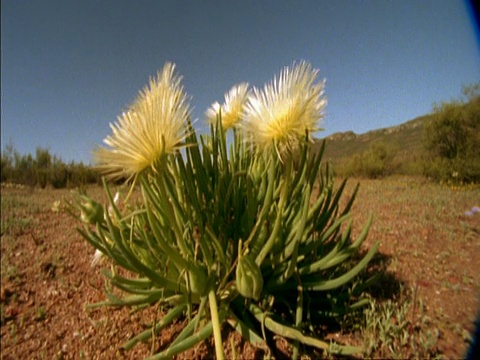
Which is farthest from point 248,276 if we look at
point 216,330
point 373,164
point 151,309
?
point 373,164

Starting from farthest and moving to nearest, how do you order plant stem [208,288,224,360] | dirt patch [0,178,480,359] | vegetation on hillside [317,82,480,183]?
vegetation on hillside [317,82,480,183], dirt patch [0,178,480,359], plant stem [208,288,224,360]

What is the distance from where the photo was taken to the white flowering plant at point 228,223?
37.5 inches

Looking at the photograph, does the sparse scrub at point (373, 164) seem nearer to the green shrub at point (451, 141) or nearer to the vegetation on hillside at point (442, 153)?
the vegetation on hillside at point (442, 153)

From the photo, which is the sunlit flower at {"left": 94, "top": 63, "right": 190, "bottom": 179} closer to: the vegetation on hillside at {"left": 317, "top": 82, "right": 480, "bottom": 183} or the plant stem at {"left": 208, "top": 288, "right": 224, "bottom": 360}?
the plant stem at {"left": 208, "top": 288, "right": 224, "bottom": 360}

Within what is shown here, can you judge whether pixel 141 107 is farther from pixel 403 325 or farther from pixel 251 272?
pixel 403 325

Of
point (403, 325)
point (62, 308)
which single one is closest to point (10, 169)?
point (62, 308)

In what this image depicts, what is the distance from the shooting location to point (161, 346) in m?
1.29

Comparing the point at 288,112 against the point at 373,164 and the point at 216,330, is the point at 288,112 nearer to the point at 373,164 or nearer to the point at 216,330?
the point at 216,330

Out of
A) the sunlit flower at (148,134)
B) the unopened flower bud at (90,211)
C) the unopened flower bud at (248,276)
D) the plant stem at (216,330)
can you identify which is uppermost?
the sunlit flower at (148,134)

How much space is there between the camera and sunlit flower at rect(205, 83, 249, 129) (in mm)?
1375

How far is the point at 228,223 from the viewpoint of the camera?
53.1 inches

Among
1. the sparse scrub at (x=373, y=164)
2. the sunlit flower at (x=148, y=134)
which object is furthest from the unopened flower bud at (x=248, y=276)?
the sparse scrub at (x=373, y=164)

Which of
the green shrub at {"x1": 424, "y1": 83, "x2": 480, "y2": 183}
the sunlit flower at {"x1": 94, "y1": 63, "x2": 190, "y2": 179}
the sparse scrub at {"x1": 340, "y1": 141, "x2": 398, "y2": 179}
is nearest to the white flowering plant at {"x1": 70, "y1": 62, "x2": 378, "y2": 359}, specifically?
the sunlit flower at {"x1": 94, "y1": 63, "x2": 190, "y2": 179}

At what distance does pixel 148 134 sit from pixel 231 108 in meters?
0.61
